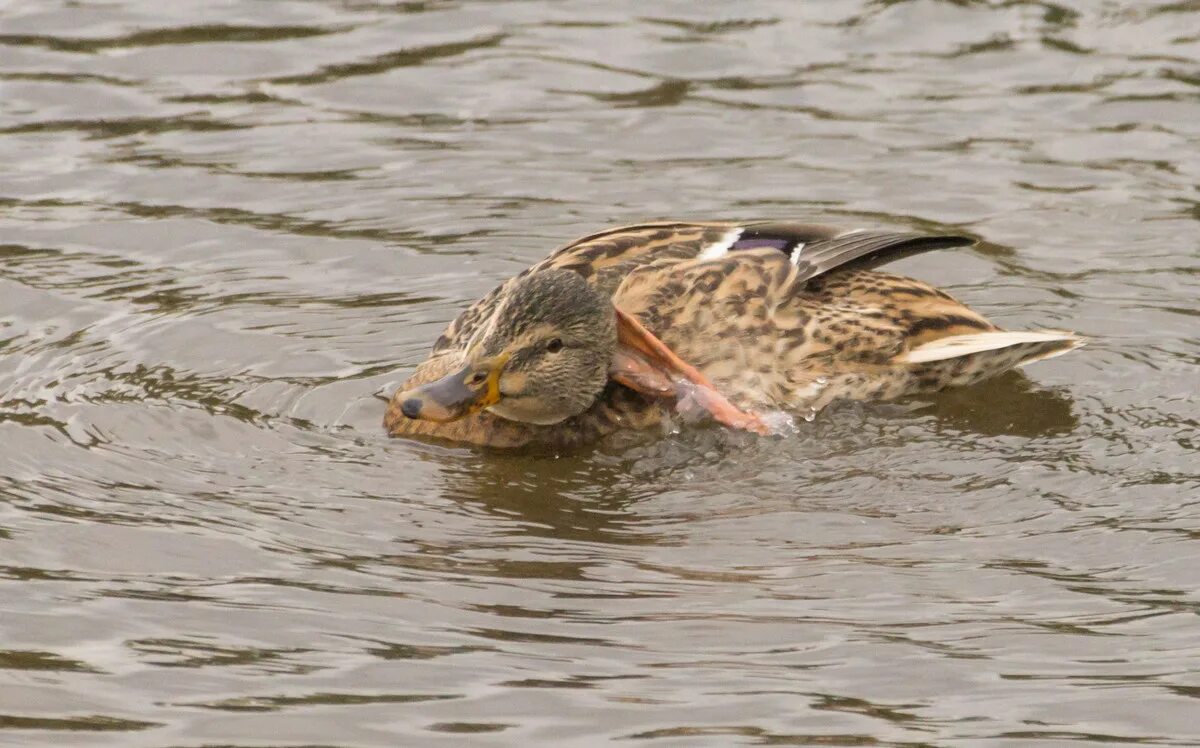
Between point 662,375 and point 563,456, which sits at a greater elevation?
point 662,375

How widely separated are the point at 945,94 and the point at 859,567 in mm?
6818

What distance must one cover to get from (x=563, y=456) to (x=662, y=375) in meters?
0.59

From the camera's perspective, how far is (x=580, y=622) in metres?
6.91

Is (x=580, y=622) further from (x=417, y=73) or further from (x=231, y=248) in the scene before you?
(x=417, y=73)

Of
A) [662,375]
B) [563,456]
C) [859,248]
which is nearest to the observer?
[563,456]

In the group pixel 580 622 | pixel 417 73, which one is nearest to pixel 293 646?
pixel 580 622

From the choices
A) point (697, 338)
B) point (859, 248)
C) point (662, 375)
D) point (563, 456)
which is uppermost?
point (859, 248)

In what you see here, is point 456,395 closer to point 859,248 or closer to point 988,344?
point 859,248

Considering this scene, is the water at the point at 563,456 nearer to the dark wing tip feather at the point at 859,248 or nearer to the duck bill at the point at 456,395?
the duck bill at the point at 456,395

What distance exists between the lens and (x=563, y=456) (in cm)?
899

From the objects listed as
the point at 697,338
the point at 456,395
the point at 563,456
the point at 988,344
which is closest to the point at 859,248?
the point at 988,344

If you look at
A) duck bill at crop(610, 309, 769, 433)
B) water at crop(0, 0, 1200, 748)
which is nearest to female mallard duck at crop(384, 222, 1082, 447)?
duck bill at crop(610, 309, 769, 433)

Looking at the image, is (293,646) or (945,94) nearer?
(293,646)

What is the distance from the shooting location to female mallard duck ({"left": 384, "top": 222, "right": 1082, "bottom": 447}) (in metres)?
8.88
